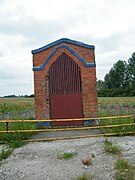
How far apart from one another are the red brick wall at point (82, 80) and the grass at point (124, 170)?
537 centimetres

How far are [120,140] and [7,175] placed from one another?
13.8 ft

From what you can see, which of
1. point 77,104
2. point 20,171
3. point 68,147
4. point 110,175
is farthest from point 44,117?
point 110,175

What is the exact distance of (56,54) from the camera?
37.0 feet

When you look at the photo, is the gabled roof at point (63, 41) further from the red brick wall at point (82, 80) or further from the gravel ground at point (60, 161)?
the gravel ground at point (60, 161)

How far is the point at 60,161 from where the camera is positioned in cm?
602

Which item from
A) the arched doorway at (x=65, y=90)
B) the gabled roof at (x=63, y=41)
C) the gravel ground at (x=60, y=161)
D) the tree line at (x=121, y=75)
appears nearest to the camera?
the gravel ground at (x=60, y=161)

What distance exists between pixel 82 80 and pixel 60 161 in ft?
18.5

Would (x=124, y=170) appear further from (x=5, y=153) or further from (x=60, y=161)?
(x=5, y=153)

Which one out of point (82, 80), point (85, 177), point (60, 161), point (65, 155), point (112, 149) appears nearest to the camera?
point (85, 177)

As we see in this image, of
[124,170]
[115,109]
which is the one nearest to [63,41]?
[124,170]

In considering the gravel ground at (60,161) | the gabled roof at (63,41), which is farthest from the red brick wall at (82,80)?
the gravel ground at (60,161)

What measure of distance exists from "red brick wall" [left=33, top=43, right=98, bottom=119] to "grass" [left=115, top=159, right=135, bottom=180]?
537 centimetres

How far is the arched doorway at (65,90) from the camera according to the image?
10906mm

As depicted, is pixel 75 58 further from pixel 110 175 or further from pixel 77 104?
pixel 110 175
